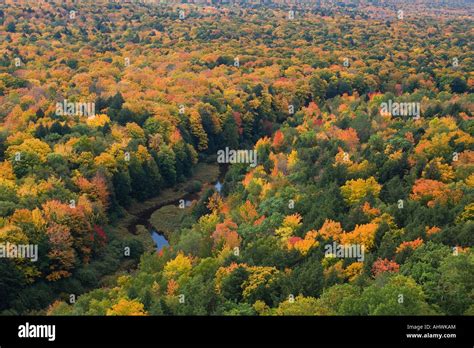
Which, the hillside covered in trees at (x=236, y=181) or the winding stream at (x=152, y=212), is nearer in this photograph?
the hillside covered in trees at (x=236, y=181)

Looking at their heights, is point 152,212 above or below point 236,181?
below

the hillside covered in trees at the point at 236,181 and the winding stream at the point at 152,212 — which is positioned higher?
the hillside covered in trees at the point at 236,181

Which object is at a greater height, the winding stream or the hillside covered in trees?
the hillside covered in trees

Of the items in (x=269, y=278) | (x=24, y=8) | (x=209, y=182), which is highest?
(x=24, y=8)

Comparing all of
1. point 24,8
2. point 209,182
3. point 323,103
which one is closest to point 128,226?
point 209,182

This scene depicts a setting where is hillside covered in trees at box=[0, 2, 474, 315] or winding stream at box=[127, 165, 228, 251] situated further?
winding stream at box=[127, 165, 228, 251]

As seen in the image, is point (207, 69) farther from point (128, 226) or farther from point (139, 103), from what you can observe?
point (128, 226)

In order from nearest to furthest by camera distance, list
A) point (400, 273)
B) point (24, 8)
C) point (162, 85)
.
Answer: point (400, 273) → point (162, 85) → point (24, 8)

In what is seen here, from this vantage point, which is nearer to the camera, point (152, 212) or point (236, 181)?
point (236, 181)
